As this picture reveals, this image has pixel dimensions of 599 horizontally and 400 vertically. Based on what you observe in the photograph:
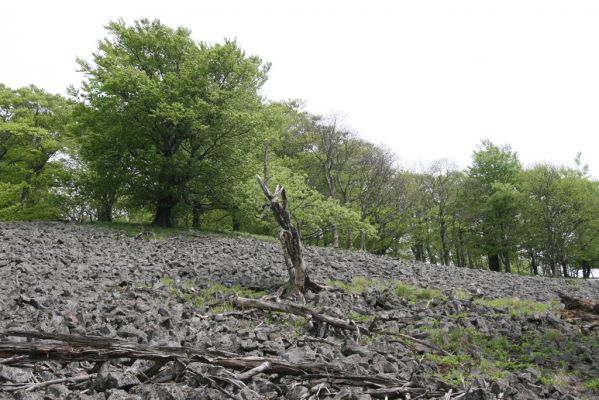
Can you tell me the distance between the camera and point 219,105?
23469 mm

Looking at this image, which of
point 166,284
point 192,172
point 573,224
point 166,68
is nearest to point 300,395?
point 166,284

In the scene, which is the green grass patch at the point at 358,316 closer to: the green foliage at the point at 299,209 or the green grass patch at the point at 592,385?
the green grass patch at the point at 592,385

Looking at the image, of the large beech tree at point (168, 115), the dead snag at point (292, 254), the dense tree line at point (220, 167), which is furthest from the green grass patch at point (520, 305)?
the large beech tree at point (168, 115)

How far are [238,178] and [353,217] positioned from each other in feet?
28.0

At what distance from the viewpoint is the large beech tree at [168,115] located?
2216 cm

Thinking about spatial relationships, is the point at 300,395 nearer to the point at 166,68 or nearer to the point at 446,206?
the point at 166,68

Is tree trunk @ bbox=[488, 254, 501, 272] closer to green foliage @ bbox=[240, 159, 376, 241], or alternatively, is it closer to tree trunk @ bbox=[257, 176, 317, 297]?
green foliage @ bbox=[240, 159, 376, 241]

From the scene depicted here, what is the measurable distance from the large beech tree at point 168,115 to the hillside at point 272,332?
1082 centimetres

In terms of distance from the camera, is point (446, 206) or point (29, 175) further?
point (446, 206)

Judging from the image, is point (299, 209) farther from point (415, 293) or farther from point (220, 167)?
point (415, 293)

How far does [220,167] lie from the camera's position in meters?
24.0

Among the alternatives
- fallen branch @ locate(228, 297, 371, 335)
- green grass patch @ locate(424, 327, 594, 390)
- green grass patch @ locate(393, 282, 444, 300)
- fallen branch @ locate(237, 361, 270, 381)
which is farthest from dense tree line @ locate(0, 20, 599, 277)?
fallen branch @ locate(237, 361, 270, 381)

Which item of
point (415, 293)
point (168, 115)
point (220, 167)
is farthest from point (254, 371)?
point (220, 167)

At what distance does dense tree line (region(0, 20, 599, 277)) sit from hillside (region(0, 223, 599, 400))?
11204 millimetres
